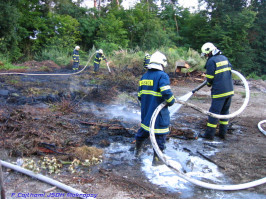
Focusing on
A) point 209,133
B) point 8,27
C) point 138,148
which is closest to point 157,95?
point 138,148

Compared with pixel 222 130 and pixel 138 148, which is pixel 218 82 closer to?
pixel 222 130

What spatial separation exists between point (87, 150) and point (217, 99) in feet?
9.27

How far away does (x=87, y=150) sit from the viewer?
4039 millimetres

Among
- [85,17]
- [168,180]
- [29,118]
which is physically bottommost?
[168,180]

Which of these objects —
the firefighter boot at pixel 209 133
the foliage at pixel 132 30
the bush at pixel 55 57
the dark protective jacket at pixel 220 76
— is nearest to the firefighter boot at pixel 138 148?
the firefighter boot at pixel 209 133

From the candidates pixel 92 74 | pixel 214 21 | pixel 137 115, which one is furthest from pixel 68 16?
pixel 137 115

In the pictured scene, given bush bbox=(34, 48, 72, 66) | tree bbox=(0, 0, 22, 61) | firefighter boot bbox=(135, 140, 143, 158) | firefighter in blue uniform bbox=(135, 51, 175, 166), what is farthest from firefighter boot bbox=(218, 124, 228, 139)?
tree bbox=(0, 0, 22, 61)

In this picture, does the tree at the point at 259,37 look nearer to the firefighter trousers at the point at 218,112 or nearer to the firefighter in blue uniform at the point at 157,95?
the firefighter trousers at the point at 218,112

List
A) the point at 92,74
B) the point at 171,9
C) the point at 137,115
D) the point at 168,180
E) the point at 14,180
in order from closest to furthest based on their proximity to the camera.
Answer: the point at 14,180 → the point at 168,180 → the point at 137,115 → the point at 92,74 → the point at 171,9

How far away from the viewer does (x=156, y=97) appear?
3791mm

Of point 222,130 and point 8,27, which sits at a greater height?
point 8,27

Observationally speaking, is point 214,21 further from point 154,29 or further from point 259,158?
point 259,158

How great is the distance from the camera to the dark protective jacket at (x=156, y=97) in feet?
11.9

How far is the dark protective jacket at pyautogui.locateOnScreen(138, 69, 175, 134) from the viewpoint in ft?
11.9
